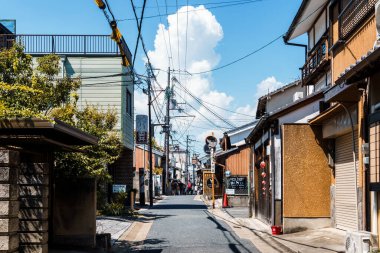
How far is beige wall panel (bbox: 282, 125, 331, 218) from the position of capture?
15688 millimetres

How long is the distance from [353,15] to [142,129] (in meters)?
24.2

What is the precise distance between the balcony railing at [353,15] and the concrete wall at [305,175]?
3.44 meters

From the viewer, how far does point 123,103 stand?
25.6 metres

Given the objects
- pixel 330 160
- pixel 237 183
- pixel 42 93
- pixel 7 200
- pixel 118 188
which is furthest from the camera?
pixel 237 183

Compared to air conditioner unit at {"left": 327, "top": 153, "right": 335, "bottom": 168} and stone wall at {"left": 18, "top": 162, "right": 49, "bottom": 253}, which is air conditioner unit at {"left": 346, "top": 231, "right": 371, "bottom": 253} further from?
stone wall at {"left": 18, "top": 162, "right": 49, "bottom": 253}

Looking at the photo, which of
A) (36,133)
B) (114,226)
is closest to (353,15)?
(36,133)

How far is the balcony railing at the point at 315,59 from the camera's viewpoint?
18.2 m

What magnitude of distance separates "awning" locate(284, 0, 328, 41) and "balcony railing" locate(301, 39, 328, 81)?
49.4 inches

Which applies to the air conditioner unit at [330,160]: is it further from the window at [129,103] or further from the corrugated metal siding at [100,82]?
the window at [129,103]

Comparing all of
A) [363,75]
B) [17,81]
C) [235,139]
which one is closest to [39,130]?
[17,81]

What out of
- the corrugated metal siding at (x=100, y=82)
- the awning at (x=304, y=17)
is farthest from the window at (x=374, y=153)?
the corrugated metal siding at (x=100, y=82)

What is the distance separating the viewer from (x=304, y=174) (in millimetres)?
15883

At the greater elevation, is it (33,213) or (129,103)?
(129,103)

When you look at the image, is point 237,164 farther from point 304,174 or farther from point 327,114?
point 327,114
